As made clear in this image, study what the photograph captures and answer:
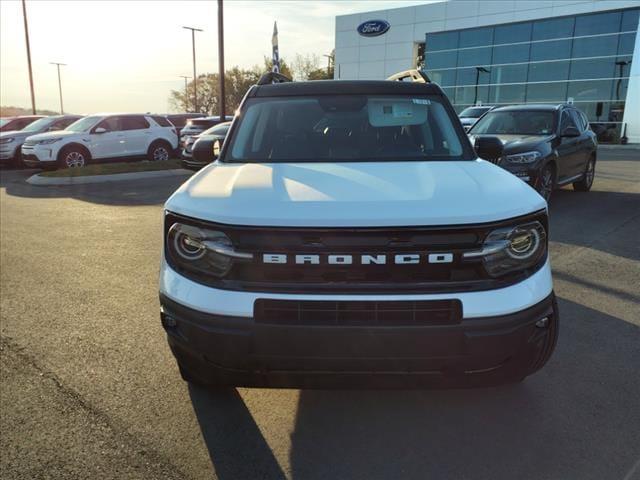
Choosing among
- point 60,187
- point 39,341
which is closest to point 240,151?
point 39,341

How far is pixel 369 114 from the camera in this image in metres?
3.77

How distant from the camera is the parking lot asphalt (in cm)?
246

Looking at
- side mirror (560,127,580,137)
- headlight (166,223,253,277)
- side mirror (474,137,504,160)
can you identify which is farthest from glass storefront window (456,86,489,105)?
headlight (166,223,253,277)

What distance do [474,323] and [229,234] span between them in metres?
1.11

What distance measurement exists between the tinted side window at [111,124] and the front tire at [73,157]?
38.3 inches

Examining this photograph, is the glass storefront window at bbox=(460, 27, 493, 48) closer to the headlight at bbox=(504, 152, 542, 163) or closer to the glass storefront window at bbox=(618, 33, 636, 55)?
the glass storefront window at bbox=(618, 33, 636, 55)

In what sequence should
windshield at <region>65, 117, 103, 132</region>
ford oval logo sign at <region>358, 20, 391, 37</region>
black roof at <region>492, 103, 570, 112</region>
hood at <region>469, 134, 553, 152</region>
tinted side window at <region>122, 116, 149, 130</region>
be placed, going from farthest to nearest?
ford oval logo sign at <region>358, 20, 391, 37</region> → tinted side window at <region>122, 116, 149, 130</region> → windshield at <region>65, 117, 103, 132</region> → black roof at <region>492, 103, 570, 112</region> → hood at <region>469, 134, 553, 152</region>

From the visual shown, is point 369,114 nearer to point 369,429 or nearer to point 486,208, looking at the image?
point 486,208

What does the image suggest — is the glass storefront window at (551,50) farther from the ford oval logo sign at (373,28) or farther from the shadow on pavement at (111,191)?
the shadow on pavement at (111,191)

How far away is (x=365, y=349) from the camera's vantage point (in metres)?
2.16

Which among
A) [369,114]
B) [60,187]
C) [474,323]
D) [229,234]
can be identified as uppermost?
[369,114]

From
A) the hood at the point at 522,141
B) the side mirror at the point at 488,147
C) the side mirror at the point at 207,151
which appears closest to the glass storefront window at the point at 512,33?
the hood at the point at 522,141

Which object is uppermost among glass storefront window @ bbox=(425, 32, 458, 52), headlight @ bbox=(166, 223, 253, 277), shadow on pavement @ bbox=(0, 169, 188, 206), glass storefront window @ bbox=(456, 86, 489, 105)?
glass storefront window @ bbox=(425, 32, 458, 52)

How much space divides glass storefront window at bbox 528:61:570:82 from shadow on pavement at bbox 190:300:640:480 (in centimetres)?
3258
